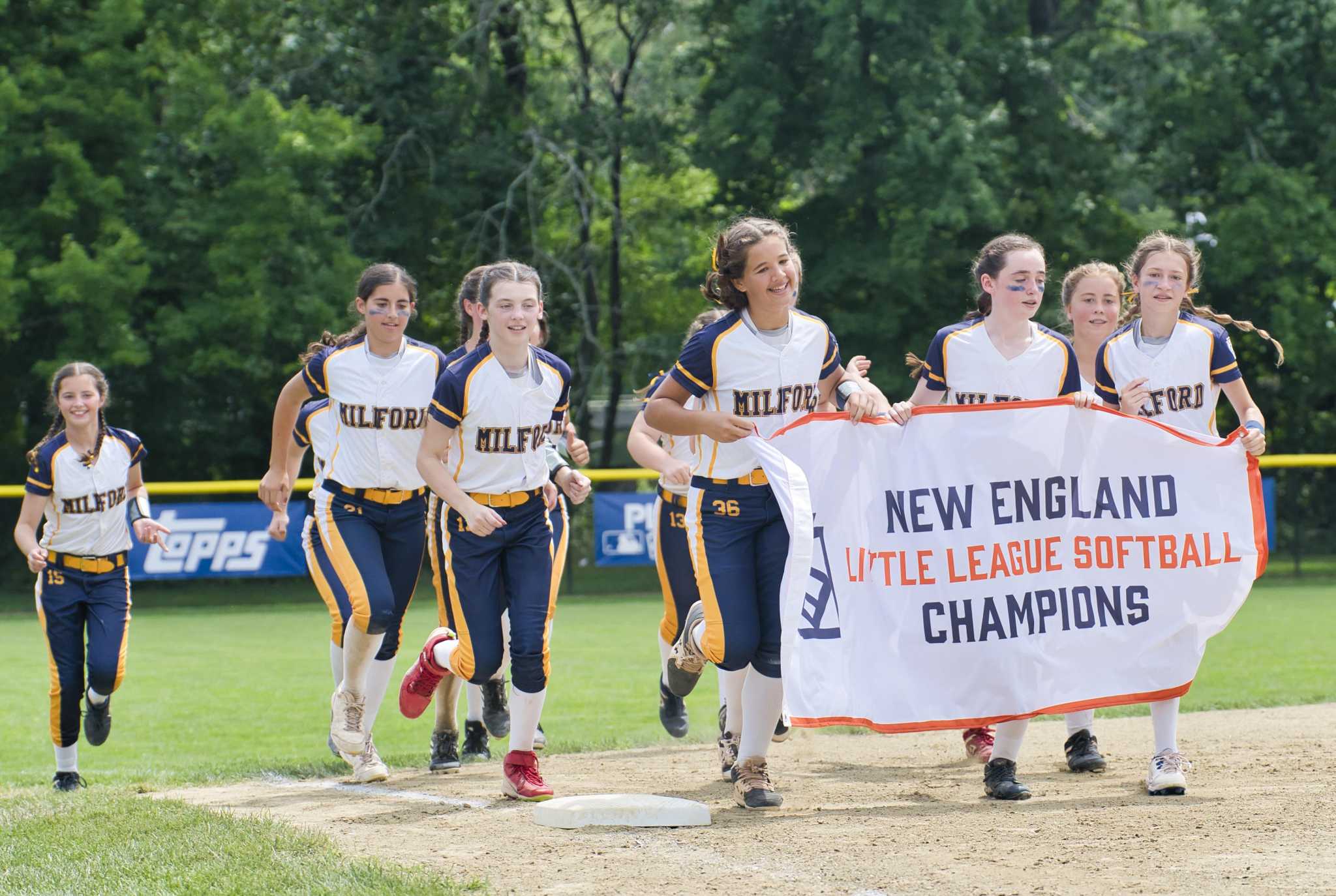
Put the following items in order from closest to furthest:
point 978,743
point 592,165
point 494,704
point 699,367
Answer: point 699,367, point 978,743, point 494,704, point 592,165

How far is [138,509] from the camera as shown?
8.26 metres

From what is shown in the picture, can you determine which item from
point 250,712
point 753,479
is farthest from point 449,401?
point 250,712

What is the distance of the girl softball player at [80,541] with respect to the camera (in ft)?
26.1

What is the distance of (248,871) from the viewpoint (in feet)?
17.1

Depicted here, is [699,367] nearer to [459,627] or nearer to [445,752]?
[459,627]

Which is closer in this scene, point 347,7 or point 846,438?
point 846,438

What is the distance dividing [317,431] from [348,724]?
59.3 inches

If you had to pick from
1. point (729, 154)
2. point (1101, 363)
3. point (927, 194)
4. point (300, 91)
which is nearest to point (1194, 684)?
point (1101, 363)

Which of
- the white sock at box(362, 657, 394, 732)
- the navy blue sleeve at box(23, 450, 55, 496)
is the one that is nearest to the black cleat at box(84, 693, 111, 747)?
the navy blue sleeve at box(23, 450, 55, 496)

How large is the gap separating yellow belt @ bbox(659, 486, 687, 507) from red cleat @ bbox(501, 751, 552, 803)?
6.25ft

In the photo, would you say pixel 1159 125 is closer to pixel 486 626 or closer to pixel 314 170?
pixel 314 170

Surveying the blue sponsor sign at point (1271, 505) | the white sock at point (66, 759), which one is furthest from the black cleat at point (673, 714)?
the blue sponsor sign at point (1271, 505)

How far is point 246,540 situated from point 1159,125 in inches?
675

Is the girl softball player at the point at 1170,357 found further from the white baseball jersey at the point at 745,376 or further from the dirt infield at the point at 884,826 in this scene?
the white baseball jersey at the point at 745,376
